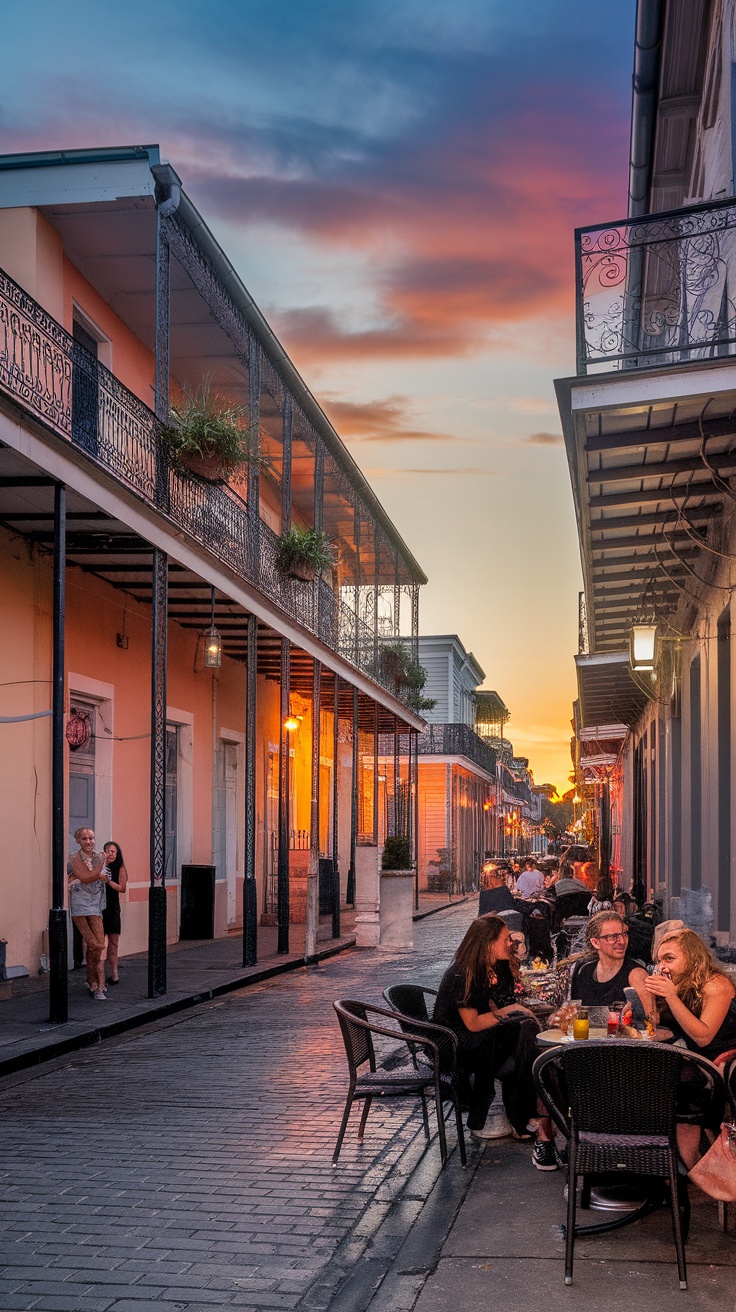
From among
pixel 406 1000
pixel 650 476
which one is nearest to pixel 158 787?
pixel 406 1000

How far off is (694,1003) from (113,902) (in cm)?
815

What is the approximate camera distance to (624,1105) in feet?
15.7

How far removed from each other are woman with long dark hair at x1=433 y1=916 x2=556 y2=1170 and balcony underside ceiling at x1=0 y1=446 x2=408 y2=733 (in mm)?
5274

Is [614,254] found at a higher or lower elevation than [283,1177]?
higher

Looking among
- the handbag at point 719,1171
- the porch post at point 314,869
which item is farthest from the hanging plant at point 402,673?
the handbag at point 719,1171

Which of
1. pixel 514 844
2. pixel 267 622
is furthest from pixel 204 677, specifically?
pixel 514 844

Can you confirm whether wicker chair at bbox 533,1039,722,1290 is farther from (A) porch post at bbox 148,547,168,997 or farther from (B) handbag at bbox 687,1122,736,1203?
(A) porch post at bbox 148,547,168,997

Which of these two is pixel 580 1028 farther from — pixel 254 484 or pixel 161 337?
pixel 254 484

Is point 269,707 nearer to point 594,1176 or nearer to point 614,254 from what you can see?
point 614,254

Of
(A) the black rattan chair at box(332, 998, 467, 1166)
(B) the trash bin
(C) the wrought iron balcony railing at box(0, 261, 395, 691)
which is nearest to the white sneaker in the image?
(A) the black rattan chair at box(332, 998, 467, 1166)

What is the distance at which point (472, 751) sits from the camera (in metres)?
47.4

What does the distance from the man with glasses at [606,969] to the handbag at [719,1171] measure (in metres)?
1.82

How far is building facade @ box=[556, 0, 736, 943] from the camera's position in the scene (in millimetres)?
7672

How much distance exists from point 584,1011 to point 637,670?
18.4 feet
